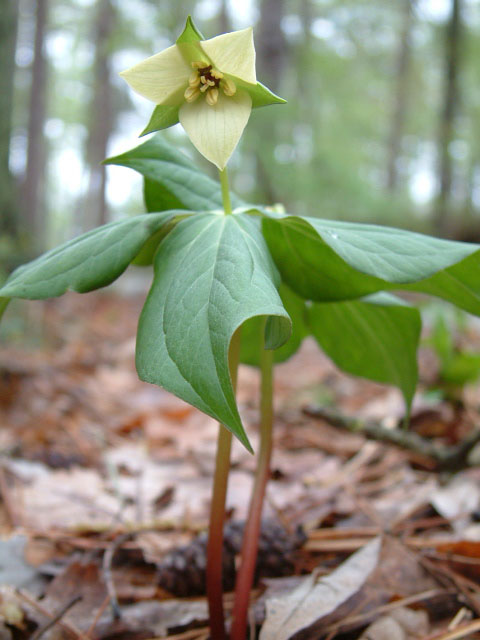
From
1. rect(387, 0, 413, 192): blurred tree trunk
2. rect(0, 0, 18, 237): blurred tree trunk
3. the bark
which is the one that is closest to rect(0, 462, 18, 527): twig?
rect(0, 0, 18, 237): blurred tree trunk

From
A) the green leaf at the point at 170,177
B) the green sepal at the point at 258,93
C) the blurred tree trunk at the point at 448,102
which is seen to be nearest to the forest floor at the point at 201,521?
the green leaf at the point at 170,177

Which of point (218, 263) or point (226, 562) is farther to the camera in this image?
point (226, 562)

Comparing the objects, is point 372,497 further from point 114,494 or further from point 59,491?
point 59,491

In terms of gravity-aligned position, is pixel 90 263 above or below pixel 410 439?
above

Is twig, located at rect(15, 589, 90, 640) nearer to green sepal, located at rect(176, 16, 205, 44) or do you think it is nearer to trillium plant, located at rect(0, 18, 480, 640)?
trillium plant, located at rect(0, 18, 480, 640)

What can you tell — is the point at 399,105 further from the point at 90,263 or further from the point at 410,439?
the point at 90,263

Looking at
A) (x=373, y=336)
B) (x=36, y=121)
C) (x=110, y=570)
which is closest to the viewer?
(x=373, y=336)

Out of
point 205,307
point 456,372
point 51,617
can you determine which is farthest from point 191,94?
point 456,372
